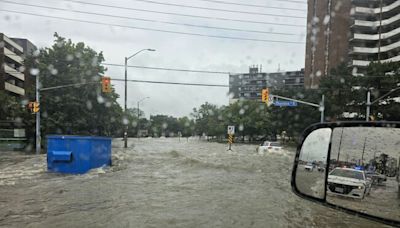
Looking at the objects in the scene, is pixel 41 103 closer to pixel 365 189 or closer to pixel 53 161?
pixel 53 161

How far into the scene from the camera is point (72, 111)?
129 ft

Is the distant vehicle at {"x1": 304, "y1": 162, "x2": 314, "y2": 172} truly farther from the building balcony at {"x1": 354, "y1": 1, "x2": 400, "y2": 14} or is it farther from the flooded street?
the building balcony at {"x1": 354, "y1": 1, "x2": 400, "y2": 14}

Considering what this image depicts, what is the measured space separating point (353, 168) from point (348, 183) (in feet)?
0.68

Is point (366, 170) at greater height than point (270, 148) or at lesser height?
greater

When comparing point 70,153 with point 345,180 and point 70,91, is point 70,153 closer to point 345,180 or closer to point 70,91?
point 345,180

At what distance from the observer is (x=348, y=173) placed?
110 inches

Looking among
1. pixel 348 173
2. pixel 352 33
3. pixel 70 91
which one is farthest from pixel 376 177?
pixel 352 33

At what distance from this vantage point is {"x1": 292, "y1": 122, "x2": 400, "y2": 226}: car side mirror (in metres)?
2.52

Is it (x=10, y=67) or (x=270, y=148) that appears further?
(x=10, y=67)

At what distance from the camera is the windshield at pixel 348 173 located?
106 inches

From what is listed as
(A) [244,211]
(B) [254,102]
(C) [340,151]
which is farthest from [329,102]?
(C) [340,151]

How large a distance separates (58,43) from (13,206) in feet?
110

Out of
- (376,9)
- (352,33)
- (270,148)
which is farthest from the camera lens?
(352,33)

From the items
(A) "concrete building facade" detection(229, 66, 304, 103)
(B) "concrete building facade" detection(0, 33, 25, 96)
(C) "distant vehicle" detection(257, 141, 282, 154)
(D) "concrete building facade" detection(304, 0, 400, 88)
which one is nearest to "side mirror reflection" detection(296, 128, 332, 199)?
(C) "distant vehicle" detection(257, 141, 282, 154)
